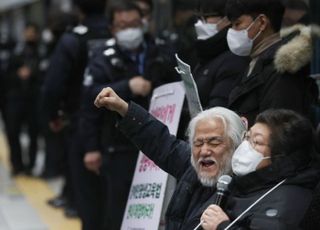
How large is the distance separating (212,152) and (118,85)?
69.3 inches

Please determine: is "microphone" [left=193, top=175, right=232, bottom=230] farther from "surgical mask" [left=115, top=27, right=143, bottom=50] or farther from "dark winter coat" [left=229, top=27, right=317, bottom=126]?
"surgical mask" [left=115, top=27, right=143, bottom=50]

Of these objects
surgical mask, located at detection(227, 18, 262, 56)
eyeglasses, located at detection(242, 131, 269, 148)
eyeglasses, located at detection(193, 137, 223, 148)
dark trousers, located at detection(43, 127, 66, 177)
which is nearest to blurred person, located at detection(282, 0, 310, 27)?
surgical mask, located at detection(227, 18, 262, 56)

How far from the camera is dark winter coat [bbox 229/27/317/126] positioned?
145 inches

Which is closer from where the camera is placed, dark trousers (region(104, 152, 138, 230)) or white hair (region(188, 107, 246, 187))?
white hair (region(188, 107, 246, 187))

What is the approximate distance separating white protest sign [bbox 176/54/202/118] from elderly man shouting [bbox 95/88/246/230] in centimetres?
23

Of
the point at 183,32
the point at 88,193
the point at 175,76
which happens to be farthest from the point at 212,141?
the point at 183,32

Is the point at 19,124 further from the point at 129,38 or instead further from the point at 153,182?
the point at 153,182

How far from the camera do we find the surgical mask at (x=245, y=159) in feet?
10.3

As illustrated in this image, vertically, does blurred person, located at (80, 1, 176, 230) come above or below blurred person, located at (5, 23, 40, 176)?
above

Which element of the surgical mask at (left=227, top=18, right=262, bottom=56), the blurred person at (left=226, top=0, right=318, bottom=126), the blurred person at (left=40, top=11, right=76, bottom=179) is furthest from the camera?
the blurred person at (left=40, top=11, right=76, bottom=179)

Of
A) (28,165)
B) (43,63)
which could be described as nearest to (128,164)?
(43,63)

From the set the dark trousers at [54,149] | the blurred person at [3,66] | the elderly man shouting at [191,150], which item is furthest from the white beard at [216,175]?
the blurred person at [3,66]

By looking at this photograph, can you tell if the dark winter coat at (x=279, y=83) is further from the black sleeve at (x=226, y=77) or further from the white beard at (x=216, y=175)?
the white beard at (x=216, y=175)

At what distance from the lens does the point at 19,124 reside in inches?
400
